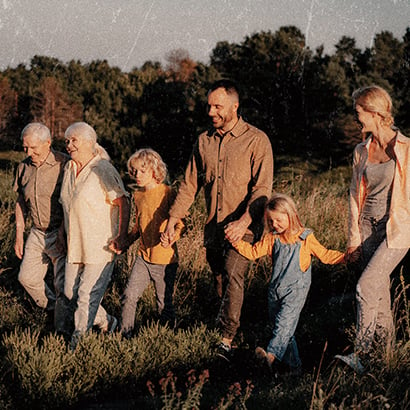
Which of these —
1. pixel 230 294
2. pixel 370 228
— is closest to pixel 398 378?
pixel 370 228

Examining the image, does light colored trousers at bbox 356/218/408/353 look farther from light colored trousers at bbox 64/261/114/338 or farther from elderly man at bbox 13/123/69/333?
elderly man at bbox 13/123/69/333

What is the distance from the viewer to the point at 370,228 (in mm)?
3883

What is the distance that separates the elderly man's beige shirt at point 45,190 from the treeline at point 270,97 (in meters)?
11.6

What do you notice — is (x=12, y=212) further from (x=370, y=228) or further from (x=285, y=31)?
(x=285, y=31)

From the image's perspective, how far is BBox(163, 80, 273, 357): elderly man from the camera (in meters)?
4.19

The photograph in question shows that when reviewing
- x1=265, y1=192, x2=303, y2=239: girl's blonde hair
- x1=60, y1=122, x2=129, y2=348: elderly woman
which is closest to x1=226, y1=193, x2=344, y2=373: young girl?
x1=265, y1=192, x2=303, y2=239: girl's blonde hair

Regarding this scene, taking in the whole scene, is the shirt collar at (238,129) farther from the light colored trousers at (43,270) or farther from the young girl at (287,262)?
the light colored trousers at (43,270)

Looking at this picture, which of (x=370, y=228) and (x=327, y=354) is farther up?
(x=370, y=228)

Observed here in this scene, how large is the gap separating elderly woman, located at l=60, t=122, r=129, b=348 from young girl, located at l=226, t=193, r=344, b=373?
3.20 feet

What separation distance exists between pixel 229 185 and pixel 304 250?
750 millimetres

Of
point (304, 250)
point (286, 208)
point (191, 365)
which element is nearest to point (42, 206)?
point (191, 365)

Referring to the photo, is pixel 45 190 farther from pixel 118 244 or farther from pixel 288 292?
pixel 288 292

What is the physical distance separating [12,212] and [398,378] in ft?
19.0

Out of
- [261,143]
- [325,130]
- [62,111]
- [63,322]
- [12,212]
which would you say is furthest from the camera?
[62,111]
